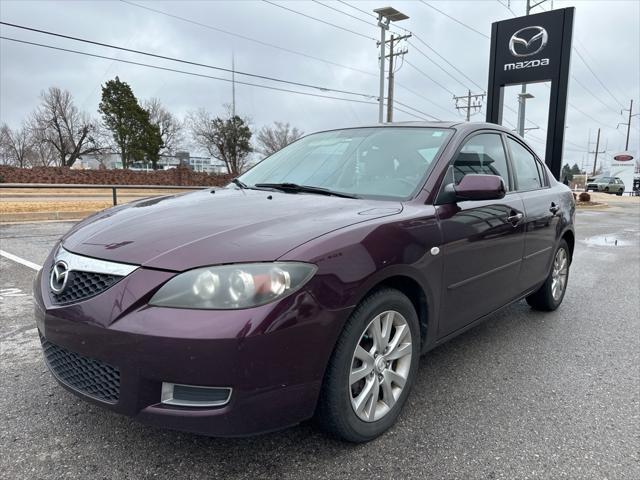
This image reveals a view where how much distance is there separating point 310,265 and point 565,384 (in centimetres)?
211

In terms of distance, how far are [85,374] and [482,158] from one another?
2750 millimetres

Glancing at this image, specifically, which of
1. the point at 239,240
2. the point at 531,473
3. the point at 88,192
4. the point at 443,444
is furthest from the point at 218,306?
the point at 88,192

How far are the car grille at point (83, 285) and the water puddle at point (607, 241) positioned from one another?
10.1 metres

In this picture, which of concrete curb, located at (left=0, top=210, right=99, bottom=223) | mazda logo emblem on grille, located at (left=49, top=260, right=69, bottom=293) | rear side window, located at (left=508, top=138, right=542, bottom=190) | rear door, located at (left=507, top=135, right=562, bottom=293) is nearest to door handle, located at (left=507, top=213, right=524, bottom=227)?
rear door, located at (left=507, top=135, right=562, bottom=293)

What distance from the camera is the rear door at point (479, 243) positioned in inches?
105

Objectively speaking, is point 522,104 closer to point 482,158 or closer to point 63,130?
point 482,158

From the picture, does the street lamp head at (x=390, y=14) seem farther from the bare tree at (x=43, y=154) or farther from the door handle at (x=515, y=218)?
the bare tree at (x=43, y=154)

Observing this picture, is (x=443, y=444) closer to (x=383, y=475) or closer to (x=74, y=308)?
(x=383, y=475)

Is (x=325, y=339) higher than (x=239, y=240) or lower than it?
lower

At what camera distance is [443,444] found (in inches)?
89.7

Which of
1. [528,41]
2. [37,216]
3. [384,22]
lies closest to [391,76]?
[384,22]

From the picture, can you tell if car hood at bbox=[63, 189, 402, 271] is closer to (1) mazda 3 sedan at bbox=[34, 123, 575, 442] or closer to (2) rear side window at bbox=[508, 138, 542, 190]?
(1) mazda 3 sedan at bbox=[34, 123, 575, 442]

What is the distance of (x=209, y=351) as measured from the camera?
170 cm

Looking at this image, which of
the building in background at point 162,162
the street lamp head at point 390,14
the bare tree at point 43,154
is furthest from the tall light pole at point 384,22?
the bare tree at point 43,154
